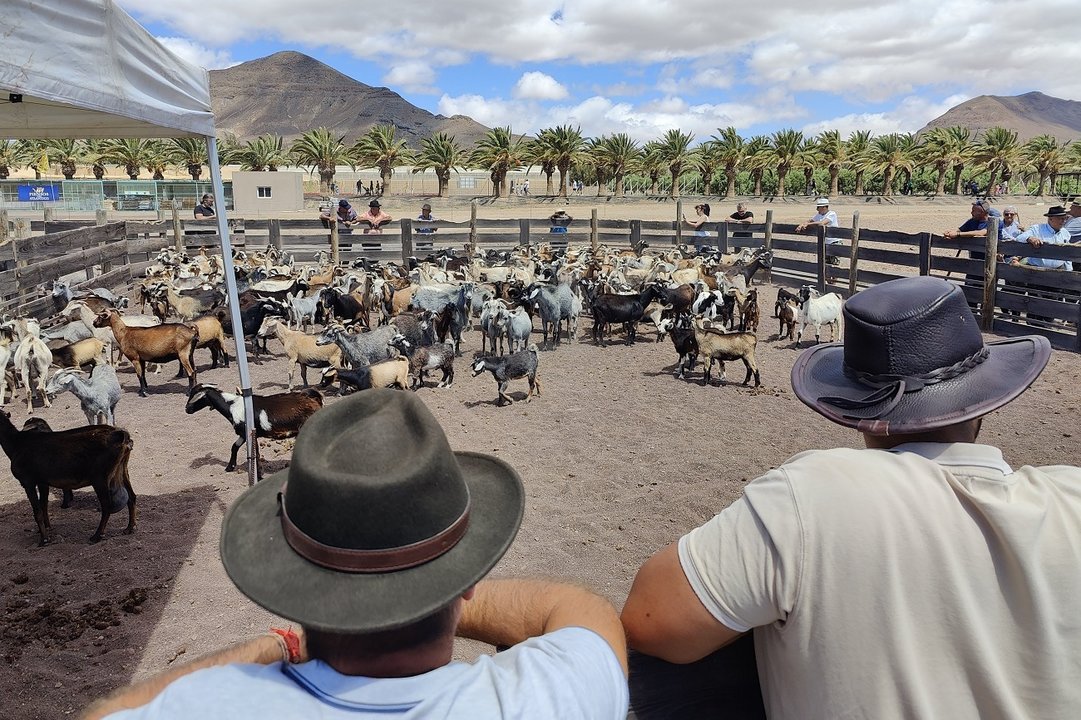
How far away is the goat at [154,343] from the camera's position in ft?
33.7

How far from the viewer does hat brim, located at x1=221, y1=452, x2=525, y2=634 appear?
1.31 metres

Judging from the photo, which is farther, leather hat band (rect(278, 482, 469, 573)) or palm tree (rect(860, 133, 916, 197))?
palm tree (rect(860, 133, 916, 197))

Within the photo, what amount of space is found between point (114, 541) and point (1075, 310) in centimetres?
1333

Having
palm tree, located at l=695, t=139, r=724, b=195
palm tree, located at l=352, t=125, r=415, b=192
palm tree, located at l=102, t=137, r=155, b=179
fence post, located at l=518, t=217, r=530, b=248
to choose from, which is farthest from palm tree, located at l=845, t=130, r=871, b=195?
palm tree, located at l=102, t=137, r=155, b=179

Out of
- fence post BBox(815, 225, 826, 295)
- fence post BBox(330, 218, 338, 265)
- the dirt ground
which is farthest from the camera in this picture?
fence post BBox(330, 218, 338, 265)

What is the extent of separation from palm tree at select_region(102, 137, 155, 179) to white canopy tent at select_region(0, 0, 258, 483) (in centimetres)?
6200

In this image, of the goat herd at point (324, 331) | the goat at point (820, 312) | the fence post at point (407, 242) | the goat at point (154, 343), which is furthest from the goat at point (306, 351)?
the fence post at point (407, 242)

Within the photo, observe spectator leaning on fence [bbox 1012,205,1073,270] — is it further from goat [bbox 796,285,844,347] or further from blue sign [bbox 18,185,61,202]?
blue sign [bbox 18,185,61,202]

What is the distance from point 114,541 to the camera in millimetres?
6027

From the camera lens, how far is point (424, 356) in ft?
35.5

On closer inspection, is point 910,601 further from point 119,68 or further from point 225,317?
point 225,317

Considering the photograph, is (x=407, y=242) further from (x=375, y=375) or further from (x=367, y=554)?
(x=367, y=554)

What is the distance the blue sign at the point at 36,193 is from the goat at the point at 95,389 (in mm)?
46038

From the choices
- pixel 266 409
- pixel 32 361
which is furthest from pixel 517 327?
pixel 32 361
